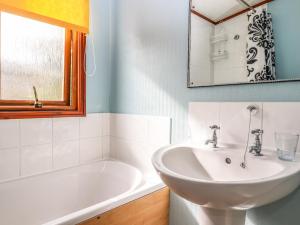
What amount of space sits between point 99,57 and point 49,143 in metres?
0.81

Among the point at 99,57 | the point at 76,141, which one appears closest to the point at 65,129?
the point at 76,141

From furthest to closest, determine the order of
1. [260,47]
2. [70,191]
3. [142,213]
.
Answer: [70,191], [142,213], [260,47]

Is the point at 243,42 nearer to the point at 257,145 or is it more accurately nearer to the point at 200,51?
the point at 200,51

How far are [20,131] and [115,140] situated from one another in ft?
2.42

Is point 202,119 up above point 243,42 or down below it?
below

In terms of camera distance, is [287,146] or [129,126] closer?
[287,146]

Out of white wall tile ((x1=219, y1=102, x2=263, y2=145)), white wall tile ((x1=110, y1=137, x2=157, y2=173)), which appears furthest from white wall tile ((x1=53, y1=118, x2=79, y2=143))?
white wall tile ((x1=219, y1=102, x2=263, y2=145))

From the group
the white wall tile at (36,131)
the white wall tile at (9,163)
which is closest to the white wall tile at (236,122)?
the white wall tile at (36,131)

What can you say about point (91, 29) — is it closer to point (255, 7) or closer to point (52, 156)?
point (52, 156)

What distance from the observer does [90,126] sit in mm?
1818

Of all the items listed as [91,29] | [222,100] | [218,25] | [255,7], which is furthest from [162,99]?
[91,29]

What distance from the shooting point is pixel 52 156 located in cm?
160

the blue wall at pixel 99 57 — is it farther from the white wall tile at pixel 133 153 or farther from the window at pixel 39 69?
the white wall tile at pixel 133 153

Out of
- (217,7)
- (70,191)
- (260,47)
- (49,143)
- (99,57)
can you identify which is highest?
(217,7)
